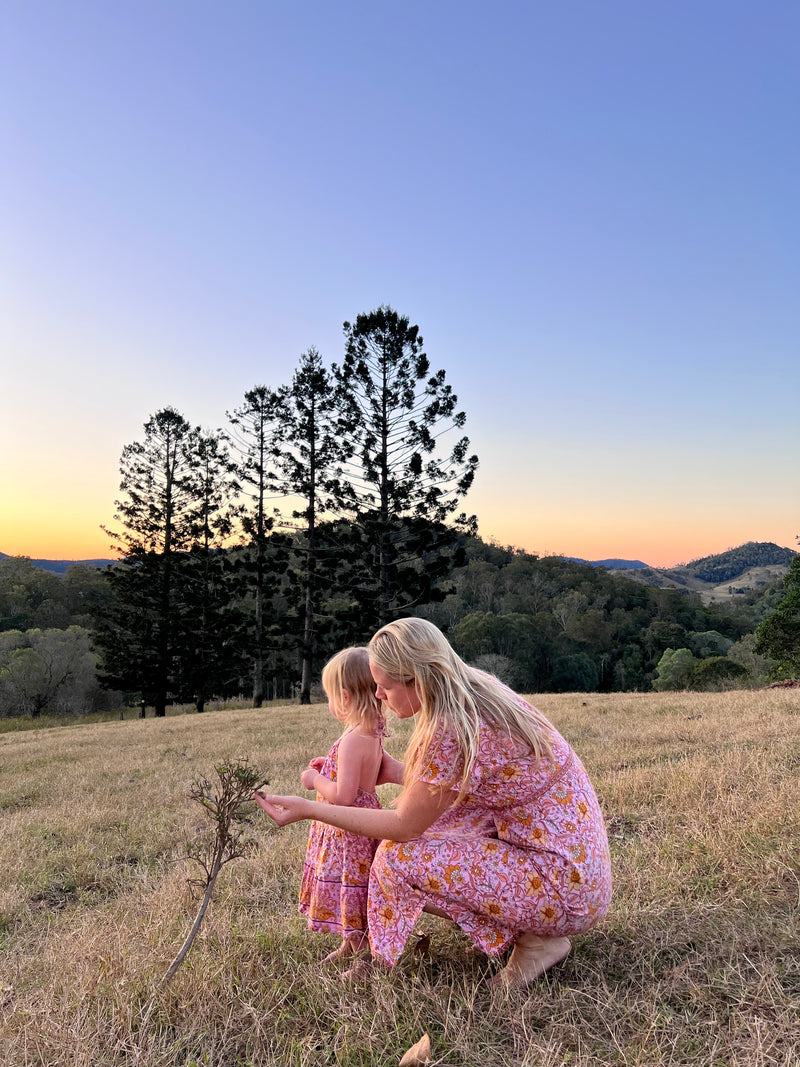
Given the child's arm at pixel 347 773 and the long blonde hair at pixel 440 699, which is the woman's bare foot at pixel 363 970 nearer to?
the child's arm at pixel 347 773

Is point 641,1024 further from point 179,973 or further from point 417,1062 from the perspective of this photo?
point 179,973

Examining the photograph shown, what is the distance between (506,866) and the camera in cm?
241

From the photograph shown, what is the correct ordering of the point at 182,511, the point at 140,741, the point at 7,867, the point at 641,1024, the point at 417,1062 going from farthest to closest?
the point at 182,511
the point at 140,741
the point at 7,867
the point at 641,1024
the point at 417,1062

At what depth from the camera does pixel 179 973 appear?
257 cm

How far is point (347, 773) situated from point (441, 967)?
0.80m

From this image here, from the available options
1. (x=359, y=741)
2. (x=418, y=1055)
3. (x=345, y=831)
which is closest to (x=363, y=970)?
(x=345, y=831)

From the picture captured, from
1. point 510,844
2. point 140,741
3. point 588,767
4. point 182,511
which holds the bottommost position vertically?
point 140,741

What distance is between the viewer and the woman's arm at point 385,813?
91.5 inches

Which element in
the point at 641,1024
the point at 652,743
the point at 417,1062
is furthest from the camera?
the point at 652,743

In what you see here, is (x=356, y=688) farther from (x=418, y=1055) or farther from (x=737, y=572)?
(x=737, y=572)

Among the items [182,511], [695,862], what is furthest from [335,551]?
[695,862]

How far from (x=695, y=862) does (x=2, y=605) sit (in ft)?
210

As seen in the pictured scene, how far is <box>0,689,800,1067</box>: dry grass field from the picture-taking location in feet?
6.86

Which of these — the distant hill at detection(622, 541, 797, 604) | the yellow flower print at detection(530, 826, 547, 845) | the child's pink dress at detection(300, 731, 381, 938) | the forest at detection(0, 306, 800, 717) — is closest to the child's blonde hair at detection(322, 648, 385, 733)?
the child's pink dress at detection(300, 731, 381, 938)
